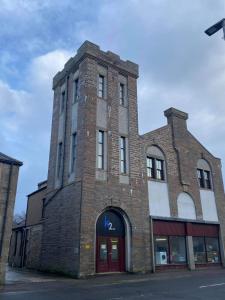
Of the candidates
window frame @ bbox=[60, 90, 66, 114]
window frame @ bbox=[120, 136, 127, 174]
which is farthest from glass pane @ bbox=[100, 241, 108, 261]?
window frame @ bbox=[60, 90, 66, 114]

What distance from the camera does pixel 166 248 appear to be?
78.0ft

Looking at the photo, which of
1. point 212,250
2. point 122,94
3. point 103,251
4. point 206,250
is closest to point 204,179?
point 212,250

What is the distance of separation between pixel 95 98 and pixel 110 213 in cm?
843

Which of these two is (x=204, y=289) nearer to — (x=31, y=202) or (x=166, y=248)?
(x=166, y=248)

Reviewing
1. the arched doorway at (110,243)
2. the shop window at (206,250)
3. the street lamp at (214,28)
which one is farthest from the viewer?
the shop window at (206,250)

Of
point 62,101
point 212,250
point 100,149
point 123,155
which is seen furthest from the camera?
point 62,101

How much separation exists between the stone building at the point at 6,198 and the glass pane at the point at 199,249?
623 inches

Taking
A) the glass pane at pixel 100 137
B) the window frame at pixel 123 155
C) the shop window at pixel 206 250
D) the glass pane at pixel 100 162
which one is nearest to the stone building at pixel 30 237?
the glass pane at pixel 100 162

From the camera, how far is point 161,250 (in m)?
23.4

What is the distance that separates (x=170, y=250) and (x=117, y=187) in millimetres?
A: 6711

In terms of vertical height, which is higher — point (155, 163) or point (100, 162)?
point (155, 163)

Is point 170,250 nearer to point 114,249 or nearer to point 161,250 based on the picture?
point 161,250

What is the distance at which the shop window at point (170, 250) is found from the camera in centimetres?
2320

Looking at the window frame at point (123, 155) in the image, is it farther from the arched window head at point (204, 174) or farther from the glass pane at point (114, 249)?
the arched window head at point (204, 174)
